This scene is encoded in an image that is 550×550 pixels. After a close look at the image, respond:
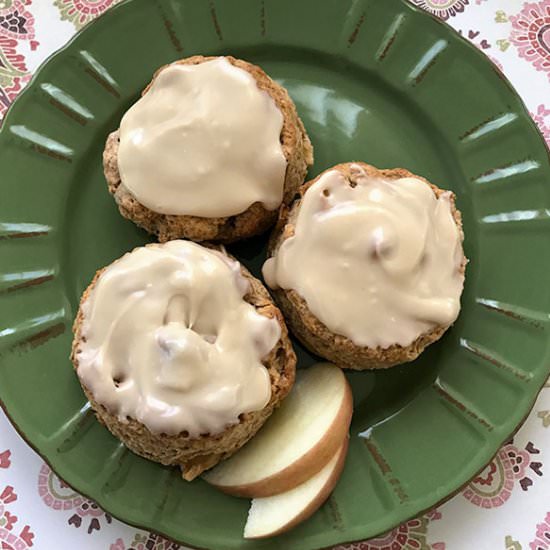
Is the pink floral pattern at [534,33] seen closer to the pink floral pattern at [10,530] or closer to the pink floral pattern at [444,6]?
the pink floral pattern at [444,6]

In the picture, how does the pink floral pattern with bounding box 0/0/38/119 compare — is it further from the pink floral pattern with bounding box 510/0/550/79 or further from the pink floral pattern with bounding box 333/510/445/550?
the pink floral pattern with bounding box 333/510/445/550

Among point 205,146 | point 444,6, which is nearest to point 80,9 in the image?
point 205,146

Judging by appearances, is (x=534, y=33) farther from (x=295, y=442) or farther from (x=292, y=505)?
(x=292, y=505)

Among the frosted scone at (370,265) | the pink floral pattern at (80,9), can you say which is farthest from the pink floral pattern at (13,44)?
the frosted scone at (370,265)

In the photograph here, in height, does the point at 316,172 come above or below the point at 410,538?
above

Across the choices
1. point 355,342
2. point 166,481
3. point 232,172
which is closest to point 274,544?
point 166,481

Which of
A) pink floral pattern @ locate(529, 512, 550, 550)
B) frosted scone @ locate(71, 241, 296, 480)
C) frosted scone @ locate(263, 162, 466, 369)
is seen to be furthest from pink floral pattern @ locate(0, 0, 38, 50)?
pink floral pattern @ locate(529, 512, 550, 550)
